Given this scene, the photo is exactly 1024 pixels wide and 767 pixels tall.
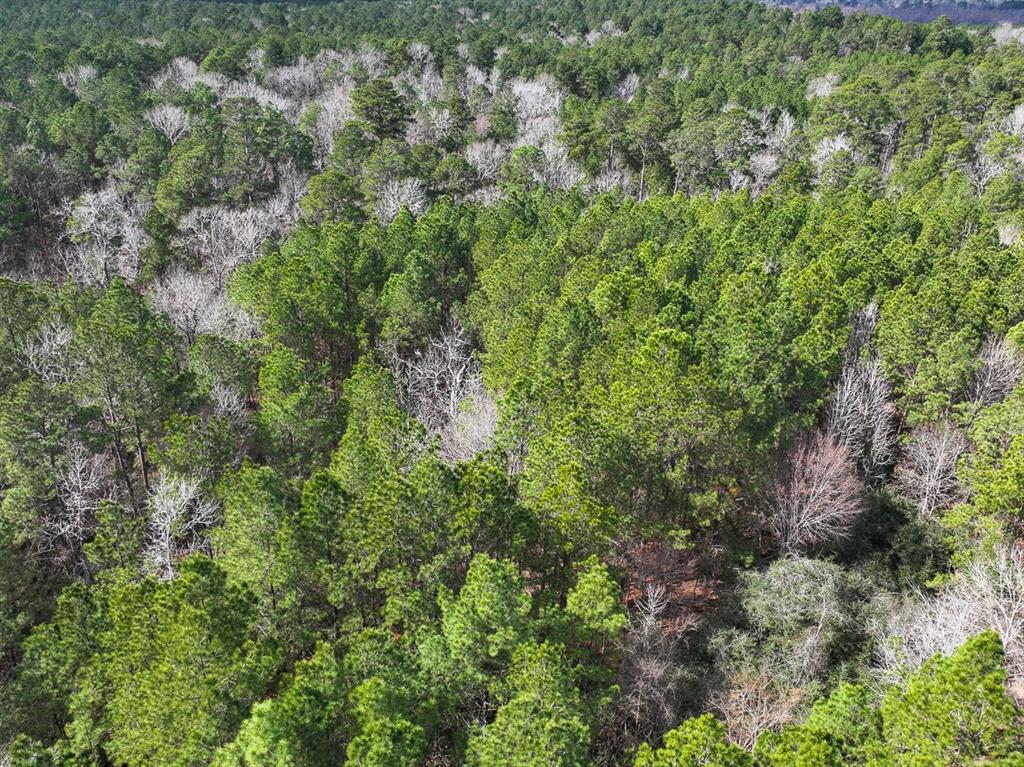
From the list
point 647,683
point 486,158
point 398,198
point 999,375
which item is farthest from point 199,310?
point 999,375

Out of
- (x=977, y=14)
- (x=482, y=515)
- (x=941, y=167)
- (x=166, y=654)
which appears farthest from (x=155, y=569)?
(x=977, y=14)

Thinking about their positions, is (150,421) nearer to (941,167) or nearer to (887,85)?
(941,167)

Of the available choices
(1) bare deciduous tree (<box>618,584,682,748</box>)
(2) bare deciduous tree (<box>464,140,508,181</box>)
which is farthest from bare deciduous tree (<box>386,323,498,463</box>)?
(2) bare deciduous tree (<box>464,140,508,181</box>)

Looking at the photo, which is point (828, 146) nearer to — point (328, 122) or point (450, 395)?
point (328, 122)

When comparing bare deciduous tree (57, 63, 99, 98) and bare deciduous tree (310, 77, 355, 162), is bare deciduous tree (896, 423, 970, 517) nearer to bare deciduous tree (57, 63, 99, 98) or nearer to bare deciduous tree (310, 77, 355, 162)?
bare deciduous tree (310, 77, 355, 162)

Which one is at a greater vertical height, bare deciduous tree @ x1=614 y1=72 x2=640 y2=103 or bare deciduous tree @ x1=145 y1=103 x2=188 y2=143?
bare deciduous tree @ x1=614 y1=72 x2=640 y2=103
